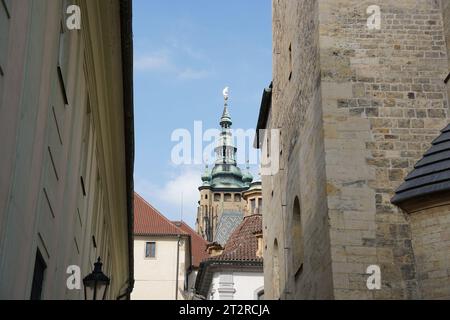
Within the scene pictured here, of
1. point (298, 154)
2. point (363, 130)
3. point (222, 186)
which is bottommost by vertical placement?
point (363, 130)

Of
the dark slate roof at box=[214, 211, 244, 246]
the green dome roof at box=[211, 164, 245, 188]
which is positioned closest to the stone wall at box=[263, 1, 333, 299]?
the dark slate roof at box=[214, 211, 244, 246]

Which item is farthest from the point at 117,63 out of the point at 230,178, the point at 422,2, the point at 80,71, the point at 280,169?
the point at 230,178

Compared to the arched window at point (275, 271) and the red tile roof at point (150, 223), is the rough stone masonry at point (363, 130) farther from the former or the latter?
the red tile roof at point (150, 223)

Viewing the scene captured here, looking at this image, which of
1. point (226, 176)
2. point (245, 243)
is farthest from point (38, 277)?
point (226, 176)

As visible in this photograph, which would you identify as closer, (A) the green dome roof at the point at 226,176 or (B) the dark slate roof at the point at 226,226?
(B) the dark slate roof at the point at 226,226

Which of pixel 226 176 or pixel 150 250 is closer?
pixel 150 250

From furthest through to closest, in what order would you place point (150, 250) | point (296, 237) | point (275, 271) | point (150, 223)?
point (150, 223) → point (150, 250) → point (275, 271) → point (296, 237)

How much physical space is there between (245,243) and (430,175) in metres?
25.5

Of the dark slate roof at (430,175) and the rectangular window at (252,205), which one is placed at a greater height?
the rectangular window at (252,205)

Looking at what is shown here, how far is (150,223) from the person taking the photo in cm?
A: 4700

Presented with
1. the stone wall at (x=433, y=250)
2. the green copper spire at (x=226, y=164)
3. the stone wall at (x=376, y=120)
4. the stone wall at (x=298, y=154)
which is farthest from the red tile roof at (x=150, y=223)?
the green copper spire at (x=226, y=164)

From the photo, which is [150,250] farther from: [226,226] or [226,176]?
[226,176]

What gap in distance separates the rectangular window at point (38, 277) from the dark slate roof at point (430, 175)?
21.5 feet

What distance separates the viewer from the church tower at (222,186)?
103 metres
